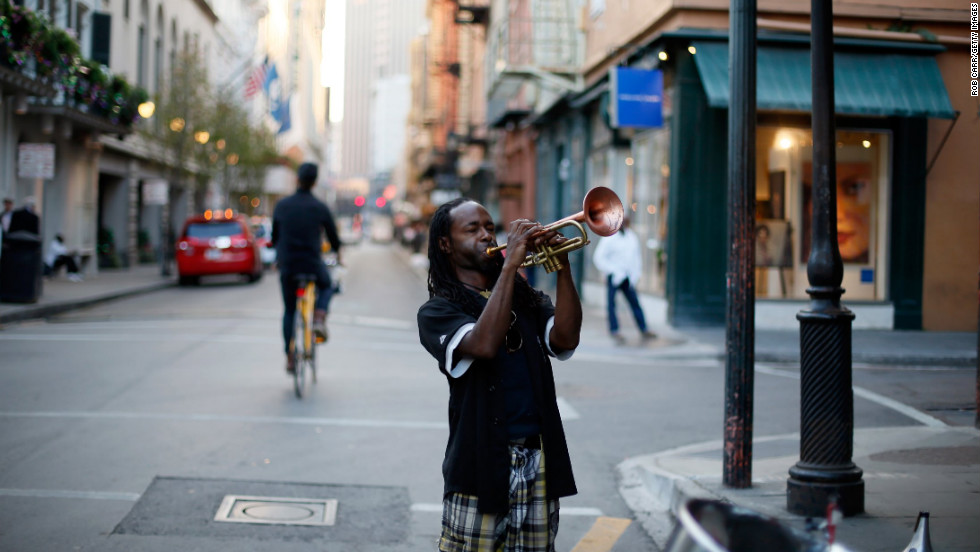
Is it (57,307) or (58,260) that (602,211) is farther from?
(58,260)

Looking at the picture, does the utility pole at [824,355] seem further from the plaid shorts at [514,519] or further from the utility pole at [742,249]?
the plaid shorts at [514,519]

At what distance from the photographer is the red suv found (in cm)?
2588

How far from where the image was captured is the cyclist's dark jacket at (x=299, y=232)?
30.6 ft

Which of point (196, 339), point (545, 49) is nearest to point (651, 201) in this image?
point (545, 49)

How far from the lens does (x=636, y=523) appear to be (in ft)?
18.6

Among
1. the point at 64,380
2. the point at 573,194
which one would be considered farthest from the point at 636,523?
the point at 573,194

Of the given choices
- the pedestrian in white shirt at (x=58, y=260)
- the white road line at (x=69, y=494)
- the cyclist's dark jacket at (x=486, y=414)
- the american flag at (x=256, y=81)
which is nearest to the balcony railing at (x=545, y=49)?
the pedestrian in white shirt at (x=58, y=260)

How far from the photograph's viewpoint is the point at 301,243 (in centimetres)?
934

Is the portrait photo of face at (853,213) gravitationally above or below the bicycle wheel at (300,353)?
above

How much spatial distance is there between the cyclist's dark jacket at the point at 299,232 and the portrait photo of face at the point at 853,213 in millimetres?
9299

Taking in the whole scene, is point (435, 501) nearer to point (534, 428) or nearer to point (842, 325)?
point (842, 325)

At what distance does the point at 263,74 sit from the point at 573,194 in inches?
801

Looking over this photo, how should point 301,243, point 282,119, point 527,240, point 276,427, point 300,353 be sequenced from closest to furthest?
point 527,240
point 276,427
point 300,353
point 301,243
point 282,119

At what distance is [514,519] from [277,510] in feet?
9.27
